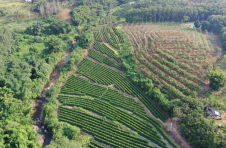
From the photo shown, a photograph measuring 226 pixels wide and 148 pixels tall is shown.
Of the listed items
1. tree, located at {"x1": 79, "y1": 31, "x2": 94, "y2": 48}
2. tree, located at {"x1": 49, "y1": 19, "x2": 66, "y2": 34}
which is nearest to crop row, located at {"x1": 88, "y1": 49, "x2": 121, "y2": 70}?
tree, located at {"x1": 79, "y1": 31, "x2": 94, "y2": 48}

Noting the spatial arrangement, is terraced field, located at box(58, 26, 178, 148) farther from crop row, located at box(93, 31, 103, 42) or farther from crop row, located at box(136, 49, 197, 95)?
crop row, located at box(93, 31, 103, 42)

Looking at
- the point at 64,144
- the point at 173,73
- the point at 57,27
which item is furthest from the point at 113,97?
the point at 57,27

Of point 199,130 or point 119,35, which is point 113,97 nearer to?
point 199,130

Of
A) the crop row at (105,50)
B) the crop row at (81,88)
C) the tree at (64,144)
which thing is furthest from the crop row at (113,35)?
the tree at (64,144)

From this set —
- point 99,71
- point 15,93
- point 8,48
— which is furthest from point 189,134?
point 8,48

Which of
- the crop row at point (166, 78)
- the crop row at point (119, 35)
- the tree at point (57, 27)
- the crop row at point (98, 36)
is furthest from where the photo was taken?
the tree at point (57, 27)

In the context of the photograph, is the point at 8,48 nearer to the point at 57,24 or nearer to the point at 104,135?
the point at 57,24

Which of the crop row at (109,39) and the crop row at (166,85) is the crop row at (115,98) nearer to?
the crop row at (166,85)
